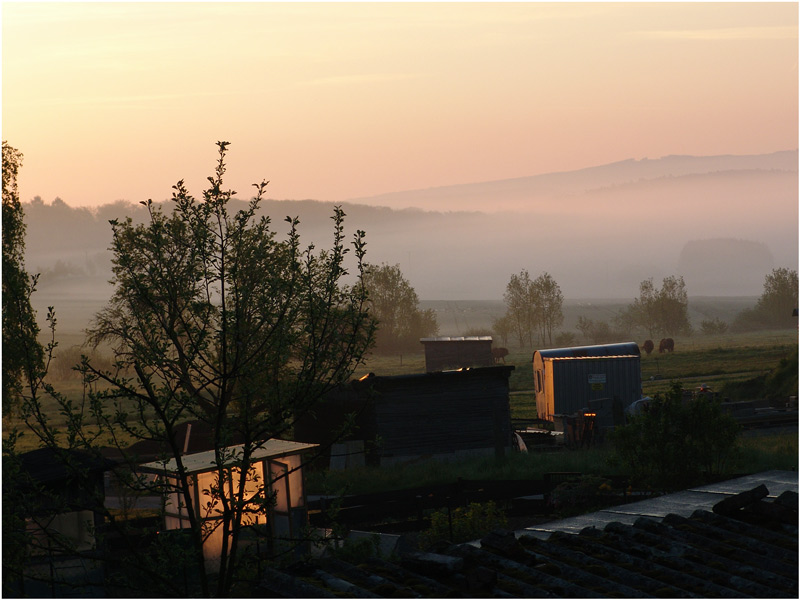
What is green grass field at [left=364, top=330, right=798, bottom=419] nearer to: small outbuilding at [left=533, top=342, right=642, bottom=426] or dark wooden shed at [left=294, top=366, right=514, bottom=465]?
small outbuilding at [left=533, top=342, right=642, bottom=426]

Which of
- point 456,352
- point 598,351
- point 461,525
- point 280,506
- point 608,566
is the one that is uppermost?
point 598,351

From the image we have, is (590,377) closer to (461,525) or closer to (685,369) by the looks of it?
(461,525)

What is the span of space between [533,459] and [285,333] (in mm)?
21671

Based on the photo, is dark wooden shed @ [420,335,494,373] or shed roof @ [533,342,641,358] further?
dark wooden shed @ [420,335,494,373]

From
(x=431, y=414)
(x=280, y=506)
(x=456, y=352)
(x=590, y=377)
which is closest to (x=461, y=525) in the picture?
(x=280, y=506)

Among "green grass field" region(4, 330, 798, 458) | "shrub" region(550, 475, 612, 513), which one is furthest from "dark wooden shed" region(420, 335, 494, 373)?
"shrub" region(550, 475, 612, 513)

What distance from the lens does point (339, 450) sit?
34438 mm

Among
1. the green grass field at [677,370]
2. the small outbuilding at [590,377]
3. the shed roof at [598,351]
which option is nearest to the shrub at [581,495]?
the small outbuilding at [590,377]

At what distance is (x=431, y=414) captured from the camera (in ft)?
114

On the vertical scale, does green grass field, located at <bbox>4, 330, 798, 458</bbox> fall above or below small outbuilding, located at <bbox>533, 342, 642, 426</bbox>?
below

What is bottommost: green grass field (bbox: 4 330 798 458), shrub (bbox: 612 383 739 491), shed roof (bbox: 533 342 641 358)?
green grass field (bbox: 4 330 798 458)

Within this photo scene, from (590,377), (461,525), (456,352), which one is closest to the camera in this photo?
(461,525)

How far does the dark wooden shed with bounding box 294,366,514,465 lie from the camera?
34.2 metres

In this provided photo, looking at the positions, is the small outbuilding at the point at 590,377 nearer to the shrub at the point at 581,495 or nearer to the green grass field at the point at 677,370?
the green grass field at the point at 677,370
